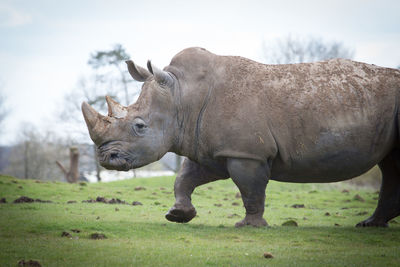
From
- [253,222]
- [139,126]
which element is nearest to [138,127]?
[139,126]

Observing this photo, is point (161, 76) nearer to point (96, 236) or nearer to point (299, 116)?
point (299, 116)

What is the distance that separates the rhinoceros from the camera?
7.85 metres

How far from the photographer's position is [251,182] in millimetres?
7828

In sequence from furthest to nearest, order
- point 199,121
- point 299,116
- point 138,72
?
1. point 138,72
2. point 199,121
3. point 299,116

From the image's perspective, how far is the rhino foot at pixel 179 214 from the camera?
820 cm

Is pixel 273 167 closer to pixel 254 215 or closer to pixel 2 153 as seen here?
pixel 254 215

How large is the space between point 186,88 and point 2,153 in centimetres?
5503

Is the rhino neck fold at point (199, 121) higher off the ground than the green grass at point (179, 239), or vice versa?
the rhino neck fold at point (199, 121)

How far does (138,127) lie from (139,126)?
0.8 inches

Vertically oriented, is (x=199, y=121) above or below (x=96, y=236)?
above

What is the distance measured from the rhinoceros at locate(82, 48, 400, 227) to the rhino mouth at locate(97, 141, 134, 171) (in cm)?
2

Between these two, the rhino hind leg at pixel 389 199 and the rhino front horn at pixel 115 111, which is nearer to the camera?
the rhino front horn at pixel 115 111

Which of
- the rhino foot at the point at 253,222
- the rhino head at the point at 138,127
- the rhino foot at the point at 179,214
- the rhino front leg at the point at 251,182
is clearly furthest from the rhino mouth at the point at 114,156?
the rhino foot at the point at 253,222

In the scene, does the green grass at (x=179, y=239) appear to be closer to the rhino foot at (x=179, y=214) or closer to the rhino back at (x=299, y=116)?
the rhino foot at (x=179, y=214)
